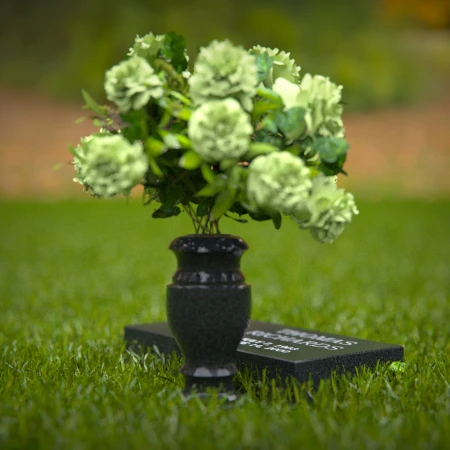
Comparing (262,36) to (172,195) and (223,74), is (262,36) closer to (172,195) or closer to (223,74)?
(172,195)

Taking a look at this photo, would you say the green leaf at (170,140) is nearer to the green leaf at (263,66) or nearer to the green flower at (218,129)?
the green flower at (218,129)

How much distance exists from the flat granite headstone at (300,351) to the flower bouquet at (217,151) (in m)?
0.30

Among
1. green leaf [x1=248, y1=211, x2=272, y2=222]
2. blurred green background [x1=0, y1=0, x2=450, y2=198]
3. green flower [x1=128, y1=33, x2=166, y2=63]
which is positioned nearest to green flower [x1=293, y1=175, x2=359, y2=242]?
green leaf [x1=248, y1=211, x2=272, y2=222]

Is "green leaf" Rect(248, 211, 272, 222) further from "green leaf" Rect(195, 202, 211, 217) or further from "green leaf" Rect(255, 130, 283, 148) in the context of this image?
"green leaf" Rect(255, 130, 283, 148)

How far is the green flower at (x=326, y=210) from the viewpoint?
2469 mm

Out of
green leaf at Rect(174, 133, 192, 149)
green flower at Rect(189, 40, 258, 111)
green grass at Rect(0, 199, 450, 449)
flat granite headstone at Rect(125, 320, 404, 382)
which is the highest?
green flower at Rect(189, 40, 258, 111)

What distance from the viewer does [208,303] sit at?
260 cm

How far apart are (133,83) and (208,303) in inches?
32.3

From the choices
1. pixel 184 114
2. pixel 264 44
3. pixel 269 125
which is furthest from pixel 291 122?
pixel 264 44

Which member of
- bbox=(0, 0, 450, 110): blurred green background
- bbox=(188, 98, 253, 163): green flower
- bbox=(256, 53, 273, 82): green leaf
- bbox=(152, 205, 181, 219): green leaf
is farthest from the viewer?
bbox=(0, 0, 450, 110): blurred green background

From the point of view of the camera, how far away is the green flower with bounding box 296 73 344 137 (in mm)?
2537

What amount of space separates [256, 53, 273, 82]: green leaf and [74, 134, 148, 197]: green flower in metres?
0.54

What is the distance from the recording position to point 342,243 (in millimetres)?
8922

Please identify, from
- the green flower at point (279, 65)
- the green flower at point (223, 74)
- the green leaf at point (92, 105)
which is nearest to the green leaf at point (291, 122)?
the green flower at point (223, 74)
